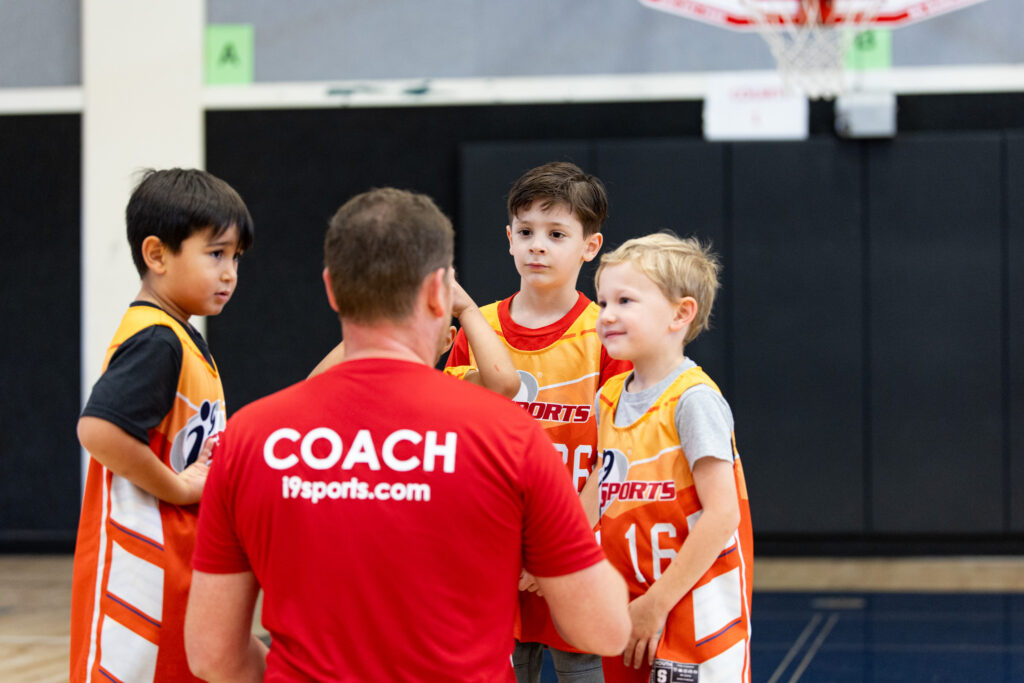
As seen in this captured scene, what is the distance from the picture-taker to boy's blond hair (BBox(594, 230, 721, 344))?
5.43 ft

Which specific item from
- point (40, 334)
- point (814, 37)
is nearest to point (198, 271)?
point (814, 37)

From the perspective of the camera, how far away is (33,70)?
659 cm

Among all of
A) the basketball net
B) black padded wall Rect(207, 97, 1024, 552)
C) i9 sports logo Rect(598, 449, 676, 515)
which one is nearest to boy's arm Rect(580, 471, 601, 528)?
i9 sports logo Rect(598, 449, 676, 515)

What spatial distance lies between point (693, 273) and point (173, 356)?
2.91 feet

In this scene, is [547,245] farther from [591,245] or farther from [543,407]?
[543,407]

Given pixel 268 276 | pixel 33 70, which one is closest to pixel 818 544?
pixel 268 276

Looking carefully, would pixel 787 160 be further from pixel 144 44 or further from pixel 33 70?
pixel 33 70

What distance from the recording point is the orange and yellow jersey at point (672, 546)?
1566 mm

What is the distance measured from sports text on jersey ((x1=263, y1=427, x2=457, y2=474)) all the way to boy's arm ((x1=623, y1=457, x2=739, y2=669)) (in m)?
0.60

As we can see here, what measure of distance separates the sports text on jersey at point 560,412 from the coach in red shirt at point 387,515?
840mm

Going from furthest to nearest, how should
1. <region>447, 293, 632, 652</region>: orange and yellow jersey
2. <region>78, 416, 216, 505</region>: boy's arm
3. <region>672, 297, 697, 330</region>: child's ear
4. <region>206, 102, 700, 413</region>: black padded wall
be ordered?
<region>206, 102, 700, 413</region>: black padded wall → <region>447, 293, 632, 652</region>: orange and yellow jersey → <region>672, 297, 697, 330</region>: child's ear → <region>78, 416, 216, 505</region>: boy's arm

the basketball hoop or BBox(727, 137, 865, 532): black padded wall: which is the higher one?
the basketball hoop

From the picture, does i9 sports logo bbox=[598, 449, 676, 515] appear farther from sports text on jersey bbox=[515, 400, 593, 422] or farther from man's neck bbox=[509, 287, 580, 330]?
man's neck bbox=[509, 287, 580, 330]

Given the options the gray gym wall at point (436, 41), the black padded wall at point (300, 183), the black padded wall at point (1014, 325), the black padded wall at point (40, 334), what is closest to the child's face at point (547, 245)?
the black padded wall at point (300, 183)
